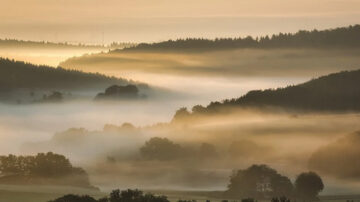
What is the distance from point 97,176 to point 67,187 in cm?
5955

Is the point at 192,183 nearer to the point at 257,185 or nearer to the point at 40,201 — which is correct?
the point at 257,185

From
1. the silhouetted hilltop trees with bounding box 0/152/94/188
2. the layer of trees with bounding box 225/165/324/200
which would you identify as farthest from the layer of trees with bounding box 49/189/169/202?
the silhouetted hilltop trees with bounding box 0/152/94/188

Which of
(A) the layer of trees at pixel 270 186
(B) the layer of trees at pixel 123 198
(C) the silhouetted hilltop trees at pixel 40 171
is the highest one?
(C) the silhouetted hilltop trees at pixel 40 171

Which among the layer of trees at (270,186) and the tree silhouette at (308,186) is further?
the tree silhouette at (308,186)

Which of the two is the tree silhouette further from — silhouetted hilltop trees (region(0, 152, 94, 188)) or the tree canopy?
silhouetted hilltop trees (region(0, 152, 94, 188))

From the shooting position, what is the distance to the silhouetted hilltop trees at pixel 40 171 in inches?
6078

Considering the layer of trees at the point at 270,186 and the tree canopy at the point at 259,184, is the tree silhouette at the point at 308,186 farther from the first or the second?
the tree canopy at the point at 259,184

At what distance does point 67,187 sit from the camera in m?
137

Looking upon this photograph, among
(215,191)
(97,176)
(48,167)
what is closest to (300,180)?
(215,191)

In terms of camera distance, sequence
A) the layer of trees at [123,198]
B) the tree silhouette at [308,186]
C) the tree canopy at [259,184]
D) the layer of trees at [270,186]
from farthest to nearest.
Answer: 1. the tree silhouette at [308,186]
2. the tree canopy at [259,184]
3. the layer of trees at [270,186]
4. the layer of trees at [123,198]

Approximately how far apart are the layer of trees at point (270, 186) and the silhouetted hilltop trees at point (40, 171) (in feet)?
61.9

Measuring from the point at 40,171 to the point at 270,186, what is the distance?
116ft

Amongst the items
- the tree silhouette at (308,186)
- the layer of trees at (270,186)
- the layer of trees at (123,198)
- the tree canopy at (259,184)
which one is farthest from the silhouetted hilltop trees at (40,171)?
the layer of trees at (123,198)

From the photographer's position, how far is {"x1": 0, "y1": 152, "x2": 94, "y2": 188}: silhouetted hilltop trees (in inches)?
6078
